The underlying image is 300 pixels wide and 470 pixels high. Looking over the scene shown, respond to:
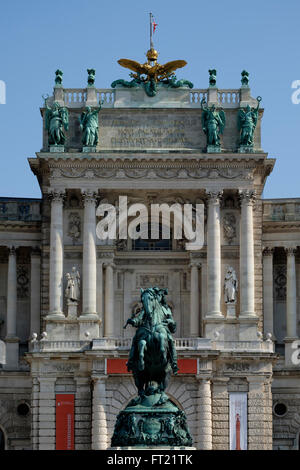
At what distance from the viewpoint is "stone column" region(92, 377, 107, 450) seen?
72.0m

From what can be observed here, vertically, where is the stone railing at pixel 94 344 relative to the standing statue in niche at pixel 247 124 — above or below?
below

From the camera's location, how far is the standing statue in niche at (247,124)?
251 feet

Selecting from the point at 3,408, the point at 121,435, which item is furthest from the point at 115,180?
the point at 121,435

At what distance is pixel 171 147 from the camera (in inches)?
3039

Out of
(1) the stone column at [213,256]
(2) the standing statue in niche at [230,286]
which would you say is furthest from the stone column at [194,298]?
(2) the standing statue in niche at [230,286]

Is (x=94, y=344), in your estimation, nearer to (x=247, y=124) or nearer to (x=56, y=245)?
(x=56, y=245)

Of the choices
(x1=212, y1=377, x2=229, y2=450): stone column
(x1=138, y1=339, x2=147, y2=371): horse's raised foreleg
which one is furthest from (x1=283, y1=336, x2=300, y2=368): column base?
(x1=138, y1=339, x2=147, y2=371): horse's raised foreleg

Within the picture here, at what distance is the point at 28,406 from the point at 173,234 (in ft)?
37.4

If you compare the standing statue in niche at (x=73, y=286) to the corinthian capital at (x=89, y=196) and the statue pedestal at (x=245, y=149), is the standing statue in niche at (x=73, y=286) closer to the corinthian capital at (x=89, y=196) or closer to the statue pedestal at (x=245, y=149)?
the corinthian capital at (x=89, y=196)

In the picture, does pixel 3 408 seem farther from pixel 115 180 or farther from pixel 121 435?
pixel 121 435

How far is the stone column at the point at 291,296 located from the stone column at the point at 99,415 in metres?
11.7

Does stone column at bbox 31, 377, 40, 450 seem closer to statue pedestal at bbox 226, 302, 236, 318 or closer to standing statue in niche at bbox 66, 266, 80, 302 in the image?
standing statue in niche at bbox 66, 266, 80, 302

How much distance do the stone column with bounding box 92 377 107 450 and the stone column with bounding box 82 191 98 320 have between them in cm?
404

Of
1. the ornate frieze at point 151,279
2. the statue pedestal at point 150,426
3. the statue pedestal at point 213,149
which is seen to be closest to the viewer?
the statue pedestal at point 150,426
